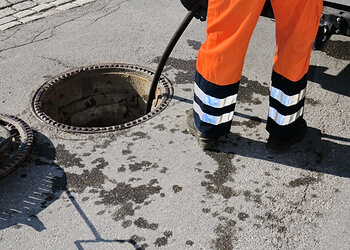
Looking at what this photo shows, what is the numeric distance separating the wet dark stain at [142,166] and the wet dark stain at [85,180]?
0.21 metres

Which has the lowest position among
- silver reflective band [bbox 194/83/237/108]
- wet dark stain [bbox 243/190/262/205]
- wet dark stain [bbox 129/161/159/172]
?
wet dark stain [bbox 243/190/262/205]

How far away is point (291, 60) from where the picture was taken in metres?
3.37

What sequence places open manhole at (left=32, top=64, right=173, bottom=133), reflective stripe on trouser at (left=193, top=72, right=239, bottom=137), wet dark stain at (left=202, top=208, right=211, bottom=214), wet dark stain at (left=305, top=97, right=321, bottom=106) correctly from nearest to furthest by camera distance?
wet dark stain at (left=202, top=208, right=211, bottom=214), reflective stripe on trouser at (left=193, top=72, right=239, bottom=137), wet dark stain at (left=305, top=97, right=321, bottom=106), open manhole at (left=32, top=64, right=173, bottom=133)

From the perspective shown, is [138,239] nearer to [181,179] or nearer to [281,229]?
[181,179]

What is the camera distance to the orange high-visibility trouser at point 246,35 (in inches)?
124

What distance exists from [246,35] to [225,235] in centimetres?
123

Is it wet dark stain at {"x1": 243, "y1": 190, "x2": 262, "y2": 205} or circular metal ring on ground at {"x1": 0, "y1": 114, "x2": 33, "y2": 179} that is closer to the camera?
wet dark stain at {"x1": 243, "y1": 190, "x2": 262, "y2": 205}

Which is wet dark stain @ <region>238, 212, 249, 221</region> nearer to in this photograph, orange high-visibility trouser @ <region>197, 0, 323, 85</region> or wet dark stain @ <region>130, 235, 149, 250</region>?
wet dark stain @ <region>130, 235, 149, 250</region>

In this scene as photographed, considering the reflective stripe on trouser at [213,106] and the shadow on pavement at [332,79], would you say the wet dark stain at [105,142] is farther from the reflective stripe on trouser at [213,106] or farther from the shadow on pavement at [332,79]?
the shadow on pavement at [332,79]

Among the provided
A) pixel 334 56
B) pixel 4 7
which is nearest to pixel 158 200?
pixel 334 56

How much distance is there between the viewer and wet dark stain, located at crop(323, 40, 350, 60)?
502 cm

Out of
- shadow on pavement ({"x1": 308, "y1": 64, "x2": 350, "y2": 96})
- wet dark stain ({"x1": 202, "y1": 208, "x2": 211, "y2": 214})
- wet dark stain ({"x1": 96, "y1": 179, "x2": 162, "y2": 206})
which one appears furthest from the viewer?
shadow on pavement ({"x1": 308, "y1": 64, "x2": 350, "y2": 96})

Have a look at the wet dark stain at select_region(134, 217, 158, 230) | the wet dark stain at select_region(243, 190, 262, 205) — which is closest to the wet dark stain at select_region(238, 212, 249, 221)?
the wet dark stain at select_region(243, 190, 262, 205)

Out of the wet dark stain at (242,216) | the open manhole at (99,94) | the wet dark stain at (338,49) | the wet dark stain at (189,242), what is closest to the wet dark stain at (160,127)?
the open manhole at (99,94)
